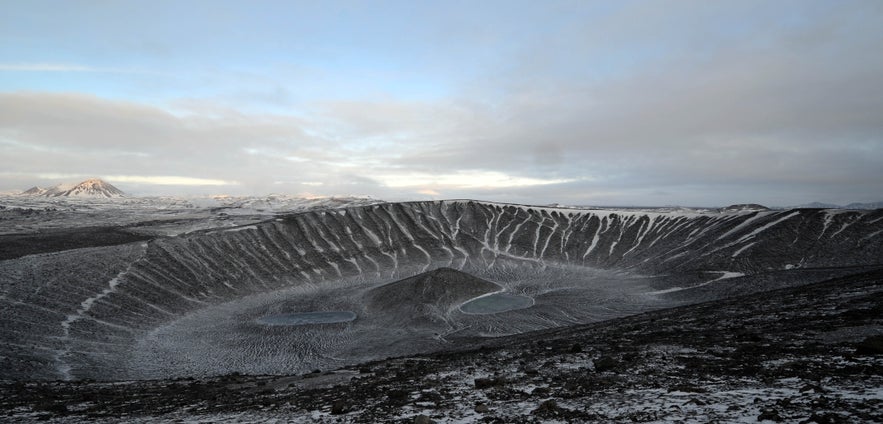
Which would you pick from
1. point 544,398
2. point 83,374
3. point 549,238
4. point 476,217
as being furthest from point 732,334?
point 476,217

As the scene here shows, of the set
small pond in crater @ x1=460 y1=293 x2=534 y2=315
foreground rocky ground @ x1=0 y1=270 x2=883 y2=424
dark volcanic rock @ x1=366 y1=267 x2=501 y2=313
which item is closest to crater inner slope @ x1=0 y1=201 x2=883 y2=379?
small pond in crater @ x1=460 y1=293 x2=534 y2=315

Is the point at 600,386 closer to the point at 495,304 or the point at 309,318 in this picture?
the point at 495,304

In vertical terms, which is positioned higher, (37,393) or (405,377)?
(405,377)

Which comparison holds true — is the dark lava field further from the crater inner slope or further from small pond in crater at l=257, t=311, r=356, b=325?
small pond in crater at l=257, t=311, r=356, b=325

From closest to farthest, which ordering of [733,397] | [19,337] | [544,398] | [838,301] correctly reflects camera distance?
[733,397] → [544,398] → [838,301] → [19,337]

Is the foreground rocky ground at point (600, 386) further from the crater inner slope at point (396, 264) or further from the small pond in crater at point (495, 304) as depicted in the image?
the small pond in crater at point (495, 304)

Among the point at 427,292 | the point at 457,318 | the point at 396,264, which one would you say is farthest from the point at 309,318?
the point at 396,264

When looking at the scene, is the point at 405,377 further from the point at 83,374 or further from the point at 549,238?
the point at 549,238
